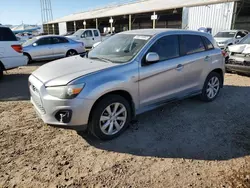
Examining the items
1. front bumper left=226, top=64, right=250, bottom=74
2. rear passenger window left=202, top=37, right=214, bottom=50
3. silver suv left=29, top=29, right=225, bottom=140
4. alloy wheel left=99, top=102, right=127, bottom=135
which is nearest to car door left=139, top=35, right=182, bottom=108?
silver suv left=29, top=29, right=225, bottom=140

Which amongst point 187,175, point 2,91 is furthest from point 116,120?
point 2,91

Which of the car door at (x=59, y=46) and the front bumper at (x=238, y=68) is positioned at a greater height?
the car door at (x=59, y=46)

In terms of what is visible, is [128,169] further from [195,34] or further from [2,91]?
[2,91]

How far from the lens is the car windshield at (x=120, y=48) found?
3664 mm

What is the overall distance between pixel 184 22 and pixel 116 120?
18781mm

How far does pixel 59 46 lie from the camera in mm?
11281

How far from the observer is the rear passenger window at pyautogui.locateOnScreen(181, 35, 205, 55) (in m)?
4.31

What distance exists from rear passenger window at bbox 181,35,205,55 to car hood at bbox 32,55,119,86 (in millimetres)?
1695

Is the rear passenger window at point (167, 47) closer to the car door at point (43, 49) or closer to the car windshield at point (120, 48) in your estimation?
the car windshield at point (120, 48)

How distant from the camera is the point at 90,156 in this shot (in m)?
3.06

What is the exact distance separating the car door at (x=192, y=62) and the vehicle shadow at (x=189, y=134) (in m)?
0.53

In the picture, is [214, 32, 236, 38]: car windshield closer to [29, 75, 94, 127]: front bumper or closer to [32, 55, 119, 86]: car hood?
[32, 55, 119, 86]: car hood

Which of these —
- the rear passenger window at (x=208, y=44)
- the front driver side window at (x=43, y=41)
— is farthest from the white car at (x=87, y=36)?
the rear passenger window at (x=208, y=44)

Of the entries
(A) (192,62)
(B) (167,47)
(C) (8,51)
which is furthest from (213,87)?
(C) (8,51)
